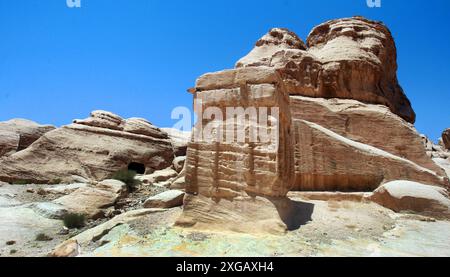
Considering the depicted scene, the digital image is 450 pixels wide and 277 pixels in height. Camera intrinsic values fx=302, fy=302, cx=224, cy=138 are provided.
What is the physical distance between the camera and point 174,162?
63.3 ft

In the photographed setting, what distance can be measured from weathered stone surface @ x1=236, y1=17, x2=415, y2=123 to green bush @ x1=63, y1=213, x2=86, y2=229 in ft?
28.6

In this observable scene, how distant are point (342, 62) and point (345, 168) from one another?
20.7 ft

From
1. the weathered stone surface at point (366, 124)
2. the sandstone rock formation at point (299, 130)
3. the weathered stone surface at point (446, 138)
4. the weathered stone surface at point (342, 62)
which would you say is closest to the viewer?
the sandstone rock formation at point (299, 130)

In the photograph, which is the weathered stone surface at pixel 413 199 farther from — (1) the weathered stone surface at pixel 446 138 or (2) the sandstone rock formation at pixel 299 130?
(1) the weathered stone surface at pixel 446 138

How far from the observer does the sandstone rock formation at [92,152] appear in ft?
50.6

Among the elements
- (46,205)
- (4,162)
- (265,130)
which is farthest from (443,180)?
(4,162)

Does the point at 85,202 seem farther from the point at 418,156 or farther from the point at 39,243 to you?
the point at 418,156

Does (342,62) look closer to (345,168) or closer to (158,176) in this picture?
(345,168)

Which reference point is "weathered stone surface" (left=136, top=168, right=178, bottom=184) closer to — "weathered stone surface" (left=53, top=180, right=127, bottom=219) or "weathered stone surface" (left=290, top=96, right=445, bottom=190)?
"weathered stone surface" (left=53, top=180, right=127, bottom=219)

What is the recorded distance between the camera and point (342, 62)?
13336mm

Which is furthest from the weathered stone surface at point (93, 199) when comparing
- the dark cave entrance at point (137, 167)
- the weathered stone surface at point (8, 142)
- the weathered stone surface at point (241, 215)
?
the weathered stone surface at point (8, 142)

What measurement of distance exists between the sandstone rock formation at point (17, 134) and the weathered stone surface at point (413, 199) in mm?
19758

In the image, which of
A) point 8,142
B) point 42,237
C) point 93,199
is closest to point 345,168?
point 42,237
